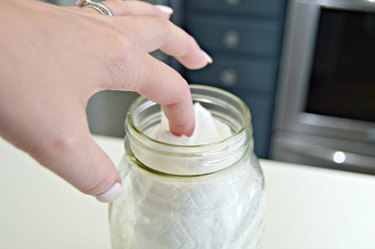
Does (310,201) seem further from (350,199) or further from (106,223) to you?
(106,223)

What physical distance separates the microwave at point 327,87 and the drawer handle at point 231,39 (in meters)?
0.11

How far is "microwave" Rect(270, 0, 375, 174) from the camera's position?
110 centimetres

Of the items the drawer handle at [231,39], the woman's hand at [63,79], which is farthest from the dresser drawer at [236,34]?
the woman's hand at [63,79]

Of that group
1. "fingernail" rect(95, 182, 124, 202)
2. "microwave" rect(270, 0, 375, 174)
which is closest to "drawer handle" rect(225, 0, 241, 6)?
"microwave" rect(270, 0, 375, 174)

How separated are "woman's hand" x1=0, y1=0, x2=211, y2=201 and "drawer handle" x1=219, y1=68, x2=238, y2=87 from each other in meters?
0.94

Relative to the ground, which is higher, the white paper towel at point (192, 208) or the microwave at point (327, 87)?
the white paper towel at point (192, 208)

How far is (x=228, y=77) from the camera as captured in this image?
4.10 feet

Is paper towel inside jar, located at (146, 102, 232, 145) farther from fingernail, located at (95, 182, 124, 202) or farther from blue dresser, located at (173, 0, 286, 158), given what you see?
blue dresser, located at (173, 0, 286, 158)

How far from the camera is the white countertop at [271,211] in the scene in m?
0.45

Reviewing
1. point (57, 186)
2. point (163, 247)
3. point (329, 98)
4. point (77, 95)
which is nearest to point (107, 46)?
point (77, 95)

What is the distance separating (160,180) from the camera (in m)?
→ 0.34

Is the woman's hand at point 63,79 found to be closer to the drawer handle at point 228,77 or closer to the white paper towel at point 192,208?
the white paper towel at point 192,208

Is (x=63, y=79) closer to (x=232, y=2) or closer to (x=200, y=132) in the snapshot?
(x=200, y=132)

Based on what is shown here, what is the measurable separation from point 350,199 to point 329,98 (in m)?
0.74
